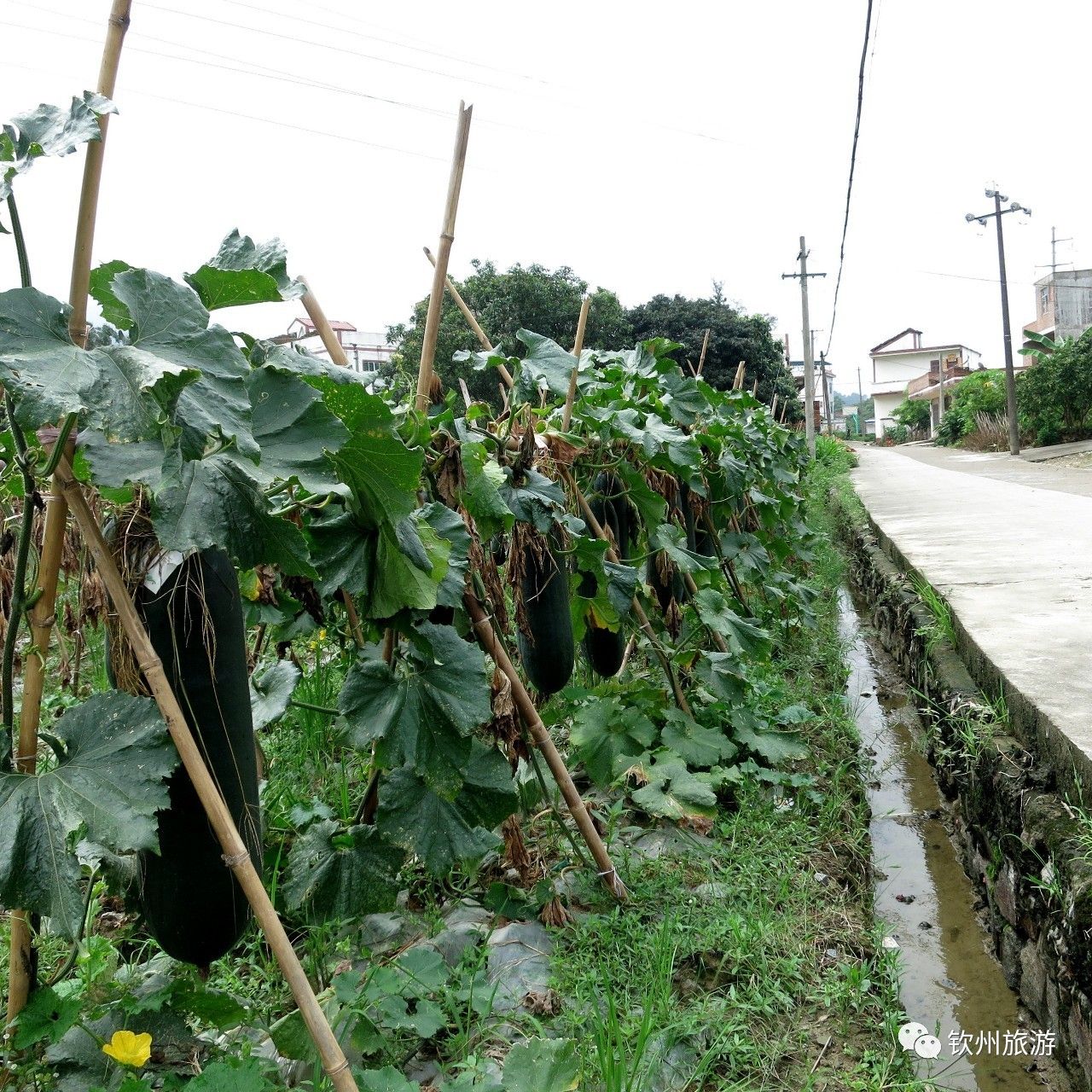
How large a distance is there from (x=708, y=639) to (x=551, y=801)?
186cm

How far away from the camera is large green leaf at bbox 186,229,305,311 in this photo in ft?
4.32

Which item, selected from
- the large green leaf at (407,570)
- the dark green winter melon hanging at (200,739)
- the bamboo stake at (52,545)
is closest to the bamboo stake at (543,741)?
the large green leaf at (407,570)

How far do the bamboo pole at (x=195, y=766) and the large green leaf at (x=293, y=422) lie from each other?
10.0 inches

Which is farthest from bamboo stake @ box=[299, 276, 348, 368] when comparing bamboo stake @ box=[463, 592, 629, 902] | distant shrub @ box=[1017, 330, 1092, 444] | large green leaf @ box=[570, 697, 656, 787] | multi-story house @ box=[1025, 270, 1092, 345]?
multi-story house @ box=[1025, 270, 1092, 345]

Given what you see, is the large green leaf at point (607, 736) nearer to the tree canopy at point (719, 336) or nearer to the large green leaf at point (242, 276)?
the large green leaf at point (242, 276)

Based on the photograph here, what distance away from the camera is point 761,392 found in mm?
22531

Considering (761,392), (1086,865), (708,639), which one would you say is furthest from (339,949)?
(761,392)

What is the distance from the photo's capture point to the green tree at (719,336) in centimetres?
2053

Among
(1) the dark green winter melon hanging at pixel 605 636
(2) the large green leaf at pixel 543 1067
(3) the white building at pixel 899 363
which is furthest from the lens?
(3) the white building at pixel 899 363

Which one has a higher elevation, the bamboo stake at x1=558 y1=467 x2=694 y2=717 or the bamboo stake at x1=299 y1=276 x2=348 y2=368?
the bamboo stake at x1=299 y1=276 x2=348 y2=368

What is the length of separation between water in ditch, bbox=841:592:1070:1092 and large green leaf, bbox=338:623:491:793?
4.26 feet

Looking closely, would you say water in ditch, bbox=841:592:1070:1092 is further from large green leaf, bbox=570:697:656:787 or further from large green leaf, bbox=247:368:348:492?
large green leaf, bbox=247:368:348:492

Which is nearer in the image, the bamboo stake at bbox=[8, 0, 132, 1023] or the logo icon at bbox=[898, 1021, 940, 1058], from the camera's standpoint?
the bamboo stake at bbox=[8, 0, 132, 1023]

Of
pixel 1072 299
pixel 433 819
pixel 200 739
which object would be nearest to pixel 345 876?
pixel 433 819
